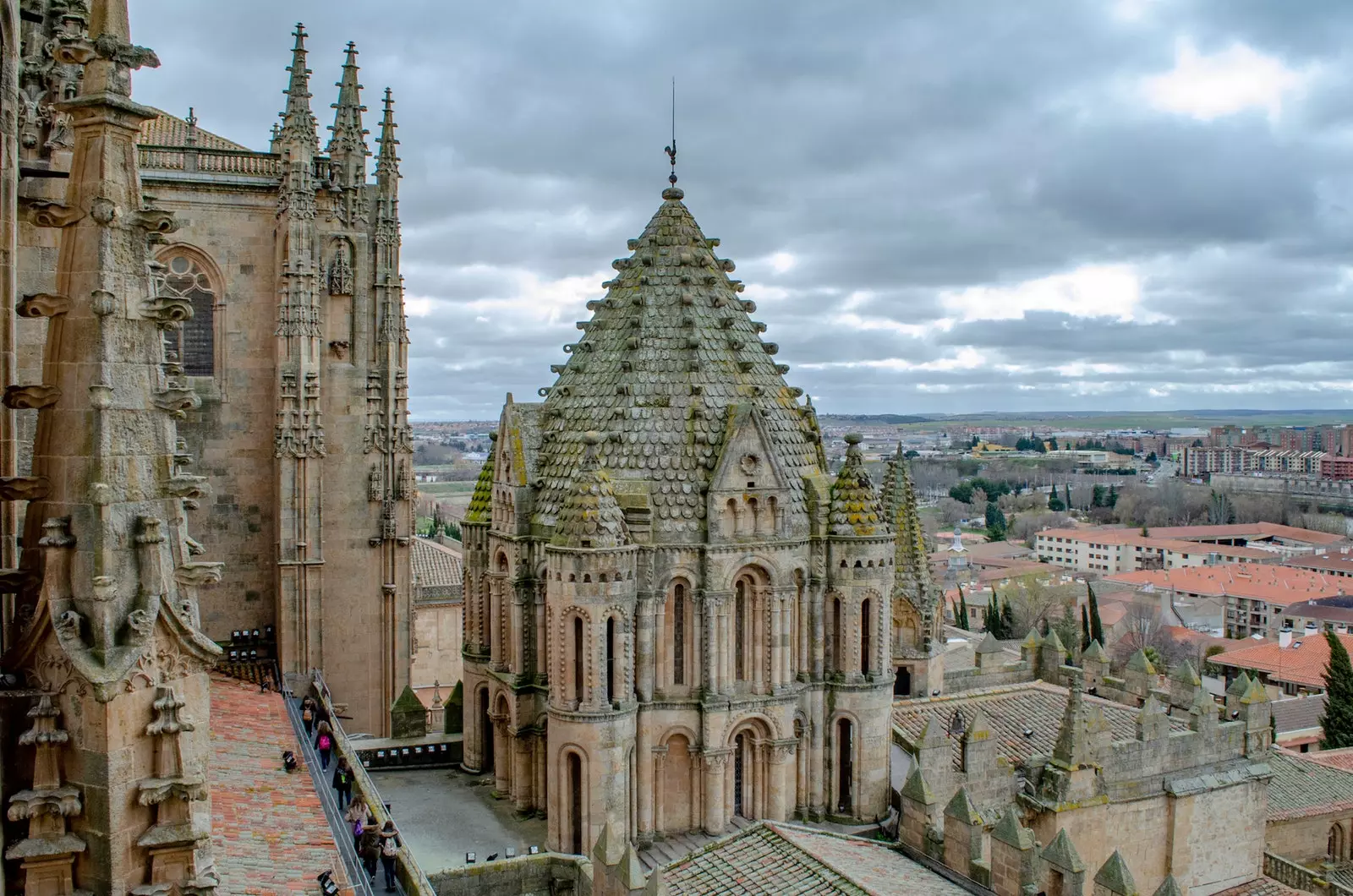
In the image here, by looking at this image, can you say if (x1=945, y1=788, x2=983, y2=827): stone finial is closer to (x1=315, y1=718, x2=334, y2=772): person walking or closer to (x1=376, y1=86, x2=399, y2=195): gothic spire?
(x1=315, y1=718, x2=334, y2=772): person walking

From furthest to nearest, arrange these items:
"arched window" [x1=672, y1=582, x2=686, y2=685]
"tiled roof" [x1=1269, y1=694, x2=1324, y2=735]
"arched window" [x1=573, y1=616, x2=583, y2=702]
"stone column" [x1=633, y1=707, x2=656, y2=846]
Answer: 1. "tiled roof" [x1=1269, y1=694, x2=1324, y2=735]
2. "arched window" [x1=672, y1=582, x2=686, y2=685]
3. "stone column" [x1=633, y1=707, x2=656, y2=846]
4. "arched window" [x1=573, y1=616, x2=583, y2=702]

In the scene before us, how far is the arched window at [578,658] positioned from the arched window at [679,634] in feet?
7.81

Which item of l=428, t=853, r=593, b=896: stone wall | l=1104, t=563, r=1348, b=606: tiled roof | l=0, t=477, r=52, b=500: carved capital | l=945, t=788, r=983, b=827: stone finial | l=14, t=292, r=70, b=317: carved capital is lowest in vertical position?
l=1104, t=563, r=1348, b=606: tiled roof

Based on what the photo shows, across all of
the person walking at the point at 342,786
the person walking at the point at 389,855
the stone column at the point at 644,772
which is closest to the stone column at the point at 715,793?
the stone column at the point at 644,772

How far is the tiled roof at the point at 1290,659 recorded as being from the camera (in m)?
71.2

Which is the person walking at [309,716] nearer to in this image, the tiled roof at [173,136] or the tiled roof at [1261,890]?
A: the tiled roof at [173,136]

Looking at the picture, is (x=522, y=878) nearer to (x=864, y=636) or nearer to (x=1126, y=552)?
(x=864, y=636)

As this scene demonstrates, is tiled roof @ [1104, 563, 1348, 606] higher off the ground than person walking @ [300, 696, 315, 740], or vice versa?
person walking @ [300, 696, 315, 740]

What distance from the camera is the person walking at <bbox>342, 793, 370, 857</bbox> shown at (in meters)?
17.8

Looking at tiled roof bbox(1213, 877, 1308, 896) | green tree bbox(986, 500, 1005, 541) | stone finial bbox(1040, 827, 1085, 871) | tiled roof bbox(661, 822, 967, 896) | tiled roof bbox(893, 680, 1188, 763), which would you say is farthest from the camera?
green tree bbox(986, 500, 1005, 541)

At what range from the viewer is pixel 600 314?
1049 inches

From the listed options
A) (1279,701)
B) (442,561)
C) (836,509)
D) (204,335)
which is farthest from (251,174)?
(1279,701)

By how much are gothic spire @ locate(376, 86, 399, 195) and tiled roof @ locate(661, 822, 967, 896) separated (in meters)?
20.6

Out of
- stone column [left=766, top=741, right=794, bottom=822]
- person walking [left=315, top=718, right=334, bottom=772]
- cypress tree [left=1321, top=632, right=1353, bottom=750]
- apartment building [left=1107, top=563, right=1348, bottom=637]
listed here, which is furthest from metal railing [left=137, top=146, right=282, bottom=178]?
apartment building [left=1107, top=563, right=1348, bottom=637]
